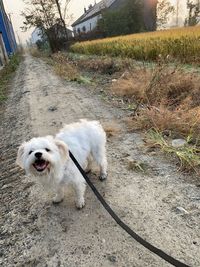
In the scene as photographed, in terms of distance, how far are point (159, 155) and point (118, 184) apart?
982 millimetres

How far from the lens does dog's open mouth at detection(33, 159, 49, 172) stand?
8.41 feet

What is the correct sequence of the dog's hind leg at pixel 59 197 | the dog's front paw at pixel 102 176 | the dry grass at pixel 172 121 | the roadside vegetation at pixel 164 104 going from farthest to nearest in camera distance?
the dry grass at pixel 172 121
the roadside vegetation at pixel 164 104
the dog's front paw at pixel 102 176
the dog's hind leg at pixel 59 197

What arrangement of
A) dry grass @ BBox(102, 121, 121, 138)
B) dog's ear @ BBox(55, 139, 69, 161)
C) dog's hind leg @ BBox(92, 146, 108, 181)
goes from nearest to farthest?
dog's ear @ BBox(55, 139, 69, 161), dog's hind leg @ BBox(92, 146, 108, 181), dry grass @ BBox(102, 121, 121, 138)

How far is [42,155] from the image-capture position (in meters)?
2.50

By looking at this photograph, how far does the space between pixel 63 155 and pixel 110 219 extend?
3.03ft

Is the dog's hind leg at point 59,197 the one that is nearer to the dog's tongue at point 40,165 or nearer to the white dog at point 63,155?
the white dog at point 63,155

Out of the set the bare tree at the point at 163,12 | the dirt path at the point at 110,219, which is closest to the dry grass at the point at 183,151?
the dirt path at the point at 110,219

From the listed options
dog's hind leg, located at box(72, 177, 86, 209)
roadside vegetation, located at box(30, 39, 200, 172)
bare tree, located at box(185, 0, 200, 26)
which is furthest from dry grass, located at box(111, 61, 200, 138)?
bare tree, located at box(185, 0, 200, 26)

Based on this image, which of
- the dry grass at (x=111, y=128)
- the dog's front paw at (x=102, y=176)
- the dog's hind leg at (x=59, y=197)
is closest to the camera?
the dog's hind leg at (x=59, y=197)

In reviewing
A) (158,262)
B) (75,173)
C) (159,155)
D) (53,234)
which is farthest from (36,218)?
(159,155)

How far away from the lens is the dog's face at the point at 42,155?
2.52 m

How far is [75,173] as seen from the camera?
10.1 feet

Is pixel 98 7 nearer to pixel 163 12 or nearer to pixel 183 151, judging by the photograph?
pixel 163 12

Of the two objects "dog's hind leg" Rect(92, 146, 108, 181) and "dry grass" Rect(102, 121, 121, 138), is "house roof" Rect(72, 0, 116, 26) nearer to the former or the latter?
"dry grass" Rect(102, 121, 121, 138)
